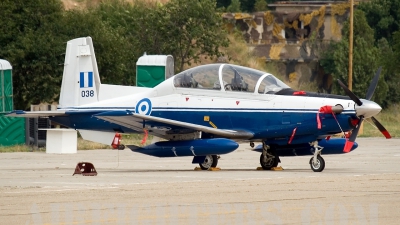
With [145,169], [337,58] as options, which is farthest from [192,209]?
[337,58]

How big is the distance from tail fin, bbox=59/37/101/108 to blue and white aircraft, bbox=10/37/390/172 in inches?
41.3

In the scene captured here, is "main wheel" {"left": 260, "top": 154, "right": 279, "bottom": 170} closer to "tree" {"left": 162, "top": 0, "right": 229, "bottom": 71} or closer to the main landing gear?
the main landing gear

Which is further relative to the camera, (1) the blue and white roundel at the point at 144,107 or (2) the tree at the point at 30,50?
(2) the tree at the point at 30,50

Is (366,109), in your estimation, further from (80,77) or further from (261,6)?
(261,6)

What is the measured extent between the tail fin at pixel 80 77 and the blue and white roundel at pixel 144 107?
6.37ft

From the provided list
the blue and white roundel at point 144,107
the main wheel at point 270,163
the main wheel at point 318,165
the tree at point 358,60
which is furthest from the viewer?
the tree at point 358,60

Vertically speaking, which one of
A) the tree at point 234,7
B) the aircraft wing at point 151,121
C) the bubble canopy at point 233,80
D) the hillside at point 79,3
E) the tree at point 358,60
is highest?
the tree at point 234,7

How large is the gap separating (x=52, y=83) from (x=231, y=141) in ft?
Result: 62.8

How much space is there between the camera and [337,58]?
53375 mm

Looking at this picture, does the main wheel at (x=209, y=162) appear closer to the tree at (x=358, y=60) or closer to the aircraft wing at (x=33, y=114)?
the aircraft wing at (x=33, y=114)

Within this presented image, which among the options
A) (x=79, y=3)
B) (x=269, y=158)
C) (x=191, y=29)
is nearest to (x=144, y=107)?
(x=269, y=158)

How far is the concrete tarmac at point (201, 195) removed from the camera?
10453mm

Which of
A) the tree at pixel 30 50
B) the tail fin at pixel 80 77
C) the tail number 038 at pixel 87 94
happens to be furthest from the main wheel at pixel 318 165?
the tree at pixel 30 50

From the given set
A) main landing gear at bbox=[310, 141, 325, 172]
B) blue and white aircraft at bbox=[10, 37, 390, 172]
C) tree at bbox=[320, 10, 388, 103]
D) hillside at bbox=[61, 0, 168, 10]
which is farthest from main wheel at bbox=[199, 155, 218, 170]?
tree at bbox=[320, 10, 388, 103]
